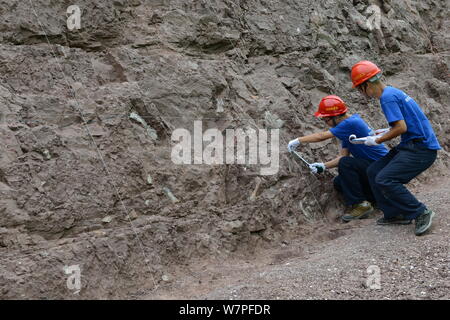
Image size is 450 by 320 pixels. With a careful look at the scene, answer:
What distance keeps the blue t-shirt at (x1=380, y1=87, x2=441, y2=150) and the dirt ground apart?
2.76 ft

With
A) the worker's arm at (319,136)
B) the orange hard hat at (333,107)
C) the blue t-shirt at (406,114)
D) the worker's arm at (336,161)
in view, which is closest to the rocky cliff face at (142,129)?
the worker's arm at (336,161)

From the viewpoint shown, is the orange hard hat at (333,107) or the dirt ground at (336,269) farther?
the orange hard hat at (333,107)

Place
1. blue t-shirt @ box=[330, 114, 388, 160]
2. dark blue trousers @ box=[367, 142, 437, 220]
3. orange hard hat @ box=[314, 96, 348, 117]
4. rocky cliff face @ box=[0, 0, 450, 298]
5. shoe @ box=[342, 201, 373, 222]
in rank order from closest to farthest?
rocky cliff face @ box=[0, 0, 450, 298]
dark blue trousers @ box=[367, 142, 437, 220]
blue t-shirt @ box=[330, 114, 388, 160]
orange hard hat @ box=[314, 96, 348, 117]
shoe @ box=[342, 201, 373, 222]

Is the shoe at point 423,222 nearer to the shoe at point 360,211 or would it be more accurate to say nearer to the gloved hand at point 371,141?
the gloved hand at point 371,141

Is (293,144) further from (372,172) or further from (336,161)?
(372,172)

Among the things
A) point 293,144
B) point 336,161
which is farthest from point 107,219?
point 336,161

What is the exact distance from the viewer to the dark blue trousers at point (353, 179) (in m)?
5.55

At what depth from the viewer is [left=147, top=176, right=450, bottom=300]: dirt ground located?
3.78 m

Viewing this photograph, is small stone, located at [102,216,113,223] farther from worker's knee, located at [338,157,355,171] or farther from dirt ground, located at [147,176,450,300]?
worker's knee, located at [338,157,355,171]

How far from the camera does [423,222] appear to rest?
15.5 ft

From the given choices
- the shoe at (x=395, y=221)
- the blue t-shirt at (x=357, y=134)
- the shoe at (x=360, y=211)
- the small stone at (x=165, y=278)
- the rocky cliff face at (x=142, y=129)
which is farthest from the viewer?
the shoe at (x=360, y=211)

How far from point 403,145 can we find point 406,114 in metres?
0.33

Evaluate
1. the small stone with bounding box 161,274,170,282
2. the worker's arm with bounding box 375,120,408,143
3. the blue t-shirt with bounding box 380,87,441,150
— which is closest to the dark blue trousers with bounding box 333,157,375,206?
the blue t-shirt with bounding box 380,87,441,150

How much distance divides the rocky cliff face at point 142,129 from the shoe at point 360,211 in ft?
0.69
